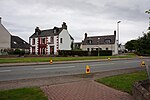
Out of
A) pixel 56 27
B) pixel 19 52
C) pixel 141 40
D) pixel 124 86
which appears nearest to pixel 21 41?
pixel 56 27

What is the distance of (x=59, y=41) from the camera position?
54.9m

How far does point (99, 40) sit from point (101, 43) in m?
1.83

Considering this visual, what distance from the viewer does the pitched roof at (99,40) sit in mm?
68062

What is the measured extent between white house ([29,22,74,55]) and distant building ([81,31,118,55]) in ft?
47.7

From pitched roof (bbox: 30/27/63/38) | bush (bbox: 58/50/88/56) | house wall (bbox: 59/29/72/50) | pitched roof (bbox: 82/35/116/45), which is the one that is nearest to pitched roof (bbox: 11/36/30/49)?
pitched roof (bbox: 30/27/63/38)

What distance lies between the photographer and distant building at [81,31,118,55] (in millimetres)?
66750

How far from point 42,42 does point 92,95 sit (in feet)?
175

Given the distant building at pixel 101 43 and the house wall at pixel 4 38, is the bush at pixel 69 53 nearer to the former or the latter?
the house wall at pixel 4 38

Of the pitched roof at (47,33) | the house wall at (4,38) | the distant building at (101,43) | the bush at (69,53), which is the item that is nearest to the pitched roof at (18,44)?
Answer: the pitched roof at (47,33)

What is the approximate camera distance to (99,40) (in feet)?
234

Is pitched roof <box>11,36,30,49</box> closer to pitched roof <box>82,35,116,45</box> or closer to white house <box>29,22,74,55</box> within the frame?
white house <box>29,22,74,55</box>

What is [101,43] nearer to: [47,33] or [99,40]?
[99,40]

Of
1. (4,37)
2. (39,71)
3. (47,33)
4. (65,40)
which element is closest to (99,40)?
(65,40)

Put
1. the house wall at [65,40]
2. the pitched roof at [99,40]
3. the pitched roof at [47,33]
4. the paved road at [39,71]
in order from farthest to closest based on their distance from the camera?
the pitched roof at [99,40]
the pitched roof at [47,33]
the house wall at [65,40]
the paved road at [39,71]
